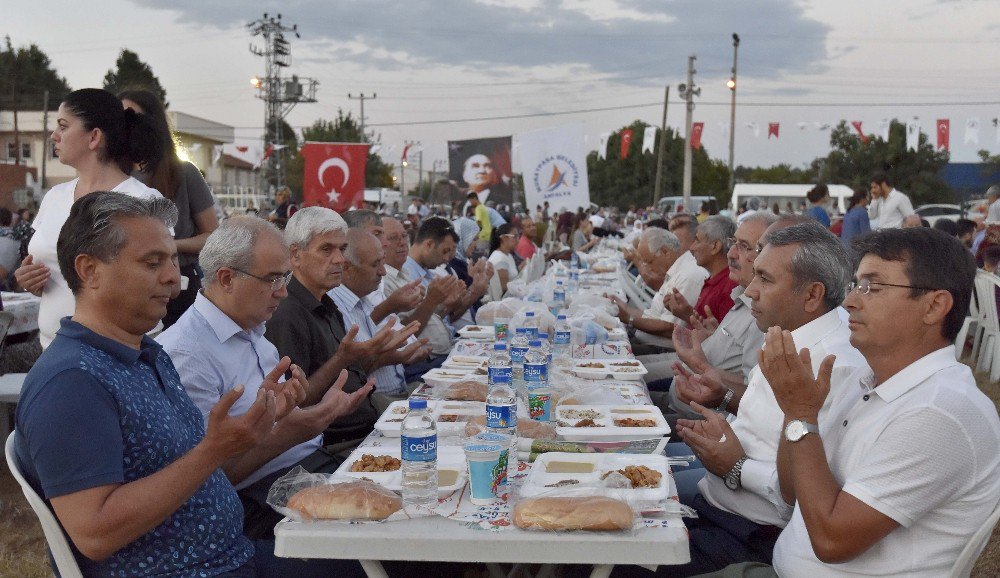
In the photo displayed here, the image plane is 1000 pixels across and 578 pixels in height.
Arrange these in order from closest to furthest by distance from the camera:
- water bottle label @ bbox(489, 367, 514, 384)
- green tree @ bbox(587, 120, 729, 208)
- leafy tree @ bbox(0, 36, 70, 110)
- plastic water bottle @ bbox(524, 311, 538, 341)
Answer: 1. water bottle label @ bbox(489, 367, 514, 384)
2. plastic water bottle @ bbox(524, 311, 538, 341)
3. leafy tree @ bbox(0, 36, 70, 110)
4. green tree @ bbox(587, 120, 729, 208)

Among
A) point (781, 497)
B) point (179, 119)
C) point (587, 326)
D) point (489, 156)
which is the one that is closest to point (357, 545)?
point (781, 497)

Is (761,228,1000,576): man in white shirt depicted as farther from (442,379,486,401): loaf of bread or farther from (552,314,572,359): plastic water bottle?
(552,314,572,359): plastic water bottle

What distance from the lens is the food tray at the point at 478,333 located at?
5.55 metres

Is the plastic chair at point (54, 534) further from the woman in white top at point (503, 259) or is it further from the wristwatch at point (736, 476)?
the woman in white top at point (503, 259)

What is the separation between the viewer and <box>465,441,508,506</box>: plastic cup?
225cm

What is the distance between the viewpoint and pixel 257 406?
1896 mm

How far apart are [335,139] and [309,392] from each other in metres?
46.3

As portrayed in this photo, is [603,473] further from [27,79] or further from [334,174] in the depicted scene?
[27,79]

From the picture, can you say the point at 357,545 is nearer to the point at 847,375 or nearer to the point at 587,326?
the point at 847,375

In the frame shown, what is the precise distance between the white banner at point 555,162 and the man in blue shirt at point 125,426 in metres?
9.98

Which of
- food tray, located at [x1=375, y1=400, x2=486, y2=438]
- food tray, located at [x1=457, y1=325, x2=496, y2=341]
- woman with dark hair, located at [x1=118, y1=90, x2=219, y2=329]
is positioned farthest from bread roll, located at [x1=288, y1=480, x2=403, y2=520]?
food tray, located at [x1=457, y1=325, x2=496, y2=341]

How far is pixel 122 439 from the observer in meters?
1.87

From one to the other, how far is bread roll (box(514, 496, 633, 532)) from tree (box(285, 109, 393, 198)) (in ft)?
145

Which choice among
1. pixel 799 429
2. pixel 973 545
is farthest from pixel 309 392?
pixel 973 545
